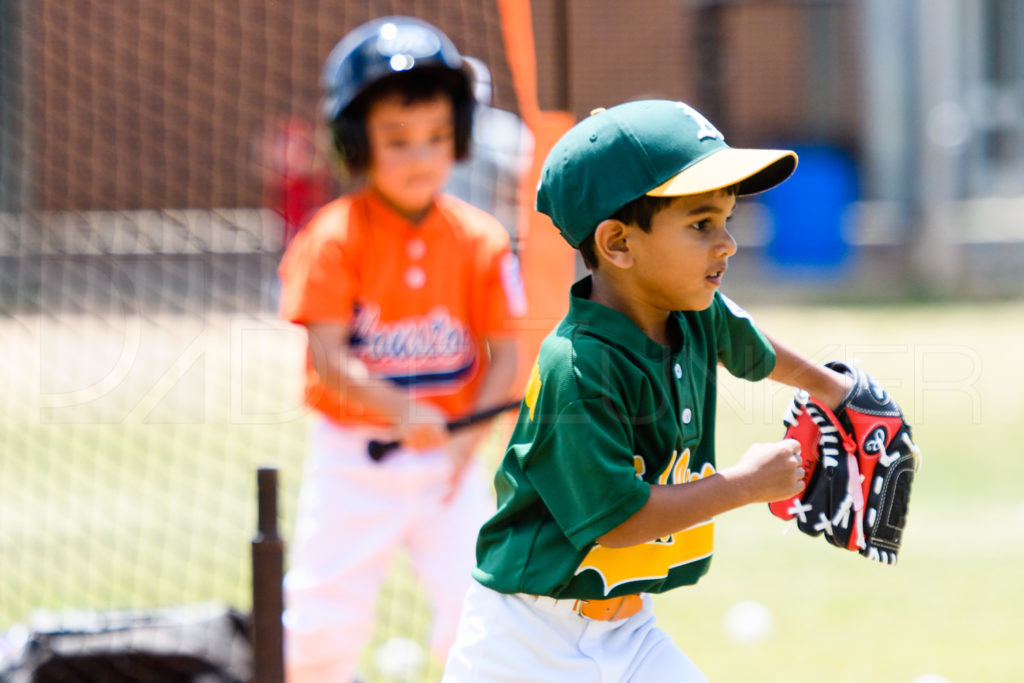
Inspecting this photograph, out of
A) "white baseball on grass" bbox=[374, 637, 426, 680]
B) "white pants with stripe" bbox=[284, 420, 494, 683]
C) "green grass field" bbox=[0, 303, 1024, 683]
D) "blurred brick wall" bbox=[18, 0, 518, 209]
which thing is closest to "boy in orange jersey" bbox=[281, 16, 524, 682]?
"white pants with stripe" bbox=[284, 420, 494, 683]

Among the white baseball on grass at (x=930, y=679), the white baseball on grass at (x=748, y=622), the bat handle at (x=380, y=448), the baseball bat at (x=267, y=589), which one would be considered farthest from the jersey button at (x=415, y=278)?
the white baseball on grass at (x=930, y=679)

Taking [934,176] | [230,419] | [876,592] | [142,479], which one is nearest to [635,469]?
[876,592]

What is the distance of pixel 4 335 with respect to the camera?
31.2 feet

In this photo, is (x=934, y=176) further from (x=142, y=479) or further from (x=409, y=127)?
(x=409, y=127)

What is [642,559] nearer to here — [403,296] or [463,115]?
[403,296]

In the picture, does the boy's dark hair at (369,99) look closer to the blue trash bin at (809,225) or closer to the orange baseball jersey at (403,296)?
the orange baseball jersey at (403,296)

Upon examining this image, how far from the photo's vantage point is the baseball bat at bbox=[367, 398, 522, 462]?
3.09 metres

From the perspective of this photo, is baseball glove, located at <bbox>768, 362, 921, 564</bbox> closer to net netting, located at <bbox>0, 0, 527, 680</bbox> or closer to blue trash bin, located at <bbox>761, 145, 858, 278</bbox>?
net netting, located at <bbox>0, 0, 527, 680</bbox>

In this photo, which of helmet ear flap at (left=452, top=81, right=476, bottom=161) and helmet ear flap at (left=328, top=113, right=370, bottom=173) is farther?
helmet ear flap at (left=452, top=81, right=476, bottom=161)

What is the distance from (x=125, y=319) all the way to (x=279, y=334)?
119cm

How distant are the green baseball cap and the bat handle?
3.74 feet

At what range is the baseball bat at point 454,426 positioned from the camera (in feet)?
10.1

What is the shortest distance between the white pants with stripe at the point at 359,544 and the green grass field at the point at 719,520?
54 cm

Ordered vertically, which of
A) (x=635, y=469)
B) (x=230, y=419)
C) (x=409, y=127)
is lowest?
(x=230, y=419)
